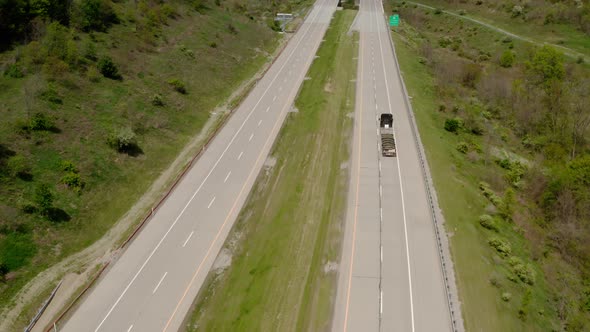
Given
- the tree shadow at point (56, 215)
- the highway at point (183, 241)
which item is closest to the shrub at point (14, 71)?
the tree shadow at point (56, 215)

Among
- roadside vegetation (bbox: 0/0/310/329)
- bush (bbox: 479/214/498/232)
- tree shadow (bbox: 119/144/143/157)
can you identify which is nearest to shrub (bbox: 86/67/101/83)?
roadside vegetation (bbox: 0/0/310/329)

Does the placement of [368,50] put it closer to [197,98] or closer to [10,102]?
[197,98]

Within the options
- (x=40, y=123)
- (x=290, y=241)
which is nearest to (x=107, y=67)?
(x=40, y=123)

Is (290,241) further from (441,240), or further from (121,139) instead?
(121,139)

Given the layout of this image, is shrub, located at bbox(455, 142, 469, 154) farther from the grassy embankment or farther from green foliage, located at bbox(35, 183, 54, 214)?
the grassy embankment

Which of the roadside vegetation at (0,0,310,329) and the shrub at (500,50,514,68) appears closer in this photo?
the roadside vegetation at (0,0,310,329)

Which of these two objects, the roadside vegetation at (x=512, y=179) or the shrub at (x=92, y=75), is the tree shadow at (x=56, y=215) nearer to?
the shrub at (x=92, y=75)

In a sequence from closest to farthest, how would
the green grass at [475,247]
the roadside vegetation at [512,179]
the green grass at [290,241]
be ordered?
1. the green grass at [290,241]
2. the green grass at [475,247]
3. the roadside vegetation at [512,179]
